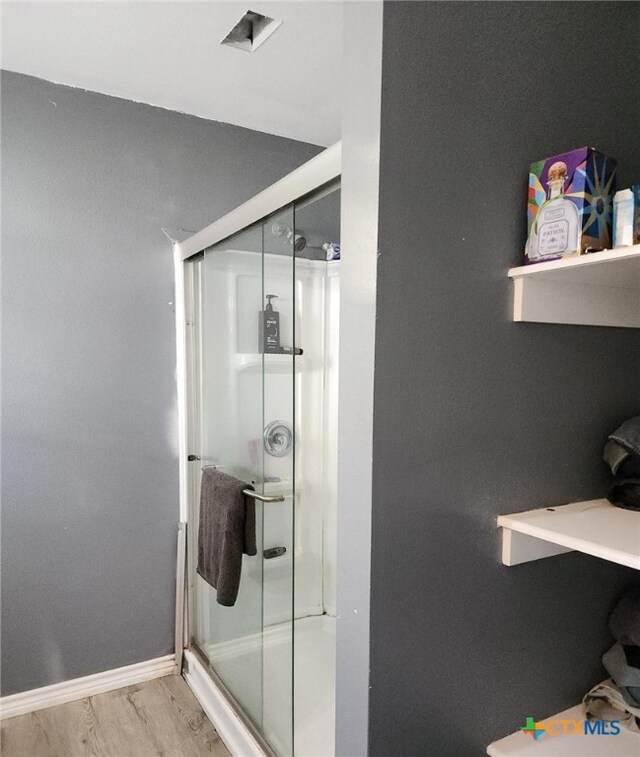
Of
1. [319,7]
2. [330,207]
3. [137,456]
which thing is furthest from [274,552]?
[319,7]

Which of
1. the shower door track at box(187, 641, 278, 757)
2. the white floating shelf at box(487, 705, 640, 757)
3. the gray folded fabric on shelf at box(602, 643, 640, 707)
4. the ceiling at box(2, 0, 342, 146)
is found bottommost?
the shower door track at box(187, 641, 278, 757)

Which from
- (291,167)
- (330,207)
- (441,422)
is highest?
(291,167)

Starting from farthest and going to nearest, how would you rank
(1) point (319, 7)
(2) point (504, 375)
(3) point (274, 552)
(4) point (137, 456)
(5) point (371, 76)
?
(4) point (137, 456)
(3) point (274, 552)
(1) point (319, 7)
(2) point (504, 375)
(5) point (371, 76)

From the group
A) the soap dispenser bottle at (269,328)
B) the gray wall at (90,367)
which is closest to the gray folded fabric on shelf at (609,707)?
the soap dispenser bottle at (269,328)

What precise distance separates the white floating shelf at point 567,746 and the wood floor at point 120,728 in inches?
43.2

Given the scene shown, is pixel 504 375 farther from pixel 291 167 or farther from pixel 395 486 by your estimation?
pixel 291 167

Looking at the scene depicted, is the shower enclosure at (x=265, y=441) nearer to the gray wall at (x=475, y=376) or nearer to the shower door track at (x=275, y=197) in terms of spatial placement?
the shower door track at (x=275, y=197)

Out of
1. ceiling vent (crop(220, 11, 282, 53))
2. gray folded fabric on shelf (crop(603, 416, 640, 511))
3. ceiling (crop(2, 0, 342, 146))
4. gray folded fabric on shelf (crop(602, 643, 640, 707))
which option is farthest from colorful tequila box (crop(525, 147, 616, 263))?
ceiling vent (crop(220, 11, 282, 53))

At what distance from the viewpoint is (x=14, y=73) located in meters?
1.76

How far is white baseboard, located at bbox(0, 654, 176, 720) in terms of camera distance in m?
1.84

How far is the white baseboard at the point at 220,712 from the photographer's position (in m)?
1.62

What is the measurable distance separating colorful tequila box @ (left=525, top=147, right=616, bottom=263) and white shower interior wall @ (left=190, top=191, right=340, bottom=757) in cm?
78

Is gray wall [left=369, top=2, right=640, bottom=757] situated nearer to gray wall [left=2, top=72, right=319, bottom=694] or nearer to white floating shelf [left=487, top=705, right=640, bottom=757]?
white floating shelf [left=487, top=705, right=640, bottom=757]

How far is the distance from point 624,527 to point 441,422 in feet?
1.17
